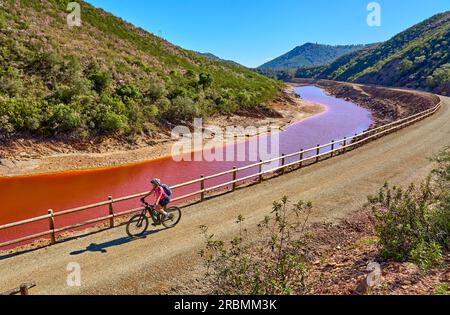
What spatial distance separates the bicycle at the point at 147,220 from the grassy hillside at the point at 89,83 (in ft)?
52.4

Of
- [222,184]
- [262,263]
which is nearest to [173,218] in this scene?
[222,184]

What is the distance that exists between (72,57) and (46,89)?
22.4 ft

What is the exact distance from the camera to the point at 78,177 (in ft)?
70.2

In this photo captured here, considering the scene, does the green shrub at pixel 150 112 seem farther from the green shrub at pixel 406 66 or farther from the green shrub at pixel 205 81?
the green shrub at pixel 406 66

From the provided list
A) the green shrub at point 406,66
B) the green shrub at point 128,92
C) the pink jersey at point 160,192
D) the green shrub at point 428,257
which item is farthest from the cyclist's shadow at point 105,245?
the green shrub at point 406,66

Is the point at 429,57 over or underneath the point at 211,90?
over

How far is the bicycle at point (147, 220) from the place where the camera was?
1173 cm

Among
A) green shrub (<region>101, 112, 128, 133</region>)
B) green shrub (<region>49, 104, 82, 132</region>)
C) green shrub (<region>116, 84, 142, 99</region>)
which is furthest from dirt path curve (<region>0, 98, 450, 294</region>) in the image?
green shrub (<region>116, 84, 142, 99</region>)

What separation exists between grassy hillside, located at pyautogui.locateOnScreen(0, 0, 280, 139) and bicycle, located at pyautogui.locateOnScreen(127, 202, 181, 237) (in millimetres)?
15965

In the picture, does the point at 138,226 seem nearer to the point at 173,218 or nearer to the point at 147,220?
the point at 147,220

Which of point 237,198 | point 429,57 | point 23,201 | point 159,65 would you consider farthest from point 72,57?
point 429,57

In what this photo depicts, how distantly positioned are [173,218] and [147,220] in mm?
1017
